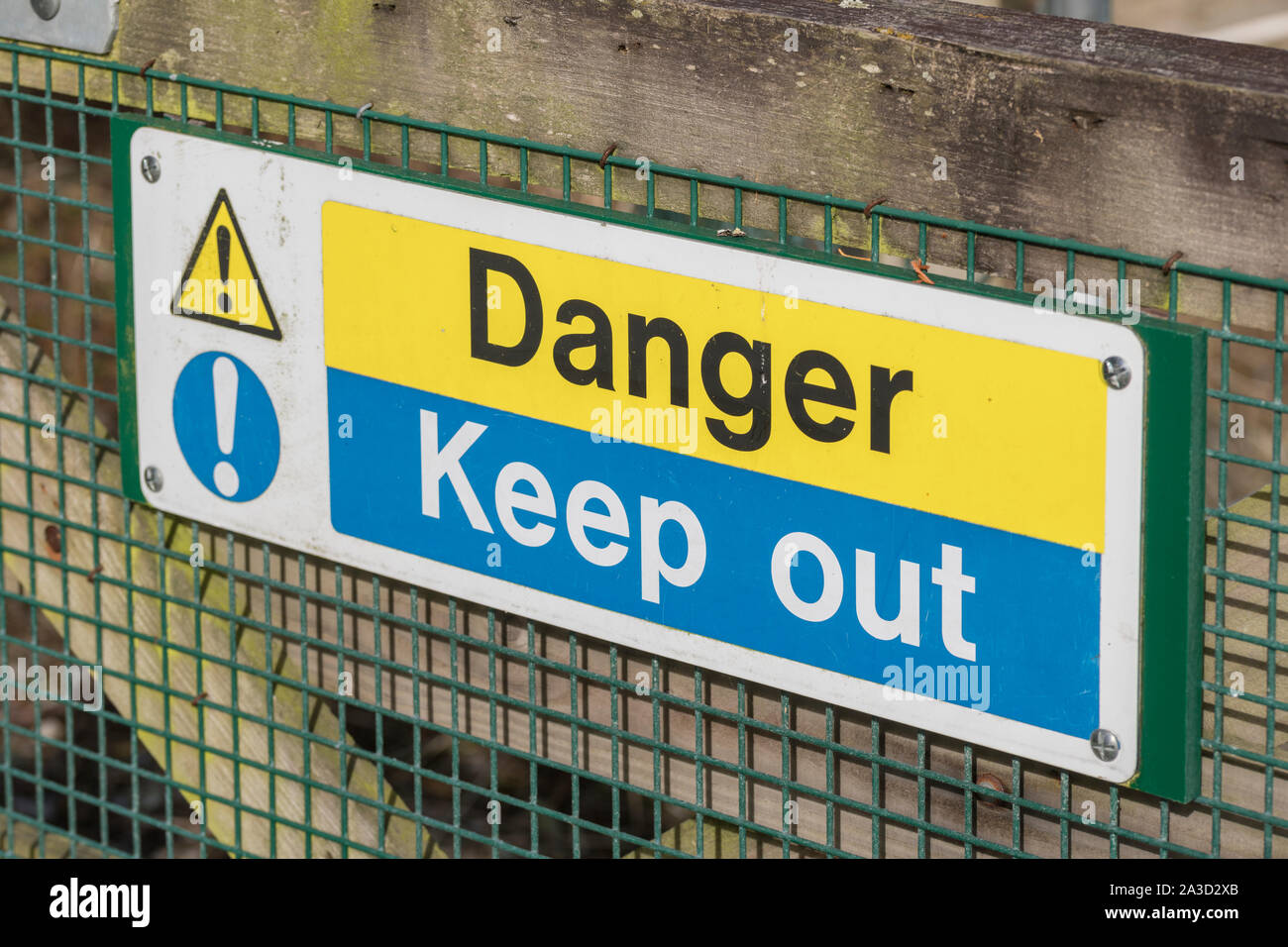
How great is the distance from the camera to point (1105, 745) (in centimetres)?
174

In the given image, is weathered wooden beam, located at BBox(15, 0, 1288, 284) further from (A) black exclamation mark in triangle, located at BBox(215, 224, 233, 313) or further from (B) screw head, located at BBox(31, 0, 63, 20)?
(B) screw head, located at BBox(31, 0, 63, 20)

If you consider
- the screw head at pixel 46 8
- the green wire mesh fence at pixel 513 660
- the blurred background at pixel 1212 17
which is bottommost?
the green wire mesh fence at pixel 513 660

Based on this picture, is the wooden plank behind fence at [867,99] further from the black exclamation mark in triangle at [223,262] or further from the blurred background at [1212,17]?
the blurred background at [1212,17]

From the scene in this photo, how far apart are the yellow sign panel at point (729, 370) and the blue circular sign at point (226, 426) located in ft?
0.57

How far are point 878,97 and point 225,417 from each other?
3.35ft

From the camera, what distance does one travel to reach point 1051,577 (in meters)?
1.74

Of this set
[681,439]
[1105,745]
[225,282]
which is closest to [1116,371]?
[1105,745]

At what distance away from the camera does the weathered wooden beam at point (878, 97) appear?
1.68m

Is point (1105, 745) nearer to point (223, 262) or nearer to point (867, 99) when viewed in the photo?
point (867, 99)

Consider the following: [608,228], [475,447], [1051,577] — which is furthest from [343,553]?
[1051,577]

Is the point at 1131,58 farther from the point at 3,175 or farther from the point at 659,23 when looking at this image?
the point at 3,175

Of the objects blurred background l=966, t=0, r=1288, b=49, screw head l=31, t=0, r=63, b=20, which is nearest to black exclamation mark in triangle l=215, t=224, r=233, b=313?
screw head l=31, t=0, r=63, b=20

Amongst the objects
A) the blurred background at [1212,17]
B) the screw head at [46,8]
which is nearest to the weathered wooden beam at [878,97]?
the screw head at [46,8]

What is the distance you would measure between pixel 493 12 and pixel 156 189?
0.59m
